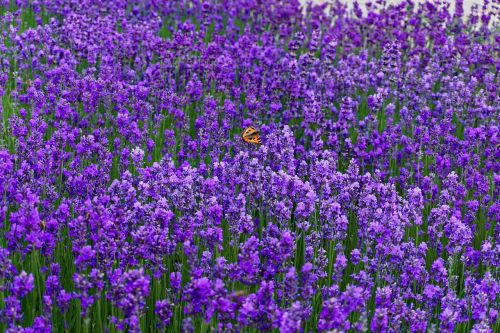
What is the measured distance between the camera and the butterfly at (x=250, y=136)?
577 centimetres

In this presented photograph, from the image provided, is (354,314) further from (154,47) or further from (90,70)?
(154,47)

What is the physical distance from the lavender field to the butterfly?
25 millimetres

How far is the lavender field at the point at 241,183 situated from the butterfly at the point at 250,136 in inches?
1.0

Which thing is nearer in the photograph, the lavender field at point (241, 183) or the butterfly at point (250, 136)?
the lavender field at point (241, 183)

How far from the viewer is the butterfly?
5.77 metres

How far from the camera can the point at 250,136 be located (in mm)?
5906

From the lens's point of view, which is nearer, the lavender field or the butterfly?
the lavender field

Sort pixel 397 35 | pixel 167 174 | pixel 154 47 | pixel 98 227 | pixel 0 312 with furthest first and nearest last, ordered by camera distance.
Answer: pixel 397 35 < pixel 154 47 < pixel 167 174 < pixel 98 227 < pixel 0 312

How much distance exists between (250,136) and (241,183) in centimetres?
93

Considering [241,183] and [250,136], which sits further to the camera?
[250,136]

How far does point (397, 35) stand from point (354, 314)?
602 centimetres

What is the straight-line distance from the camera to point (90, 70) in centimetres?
693

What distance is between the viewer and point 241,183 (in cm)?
505

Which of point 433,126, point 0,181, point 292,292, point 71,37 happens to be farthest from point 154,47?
point 292,292
